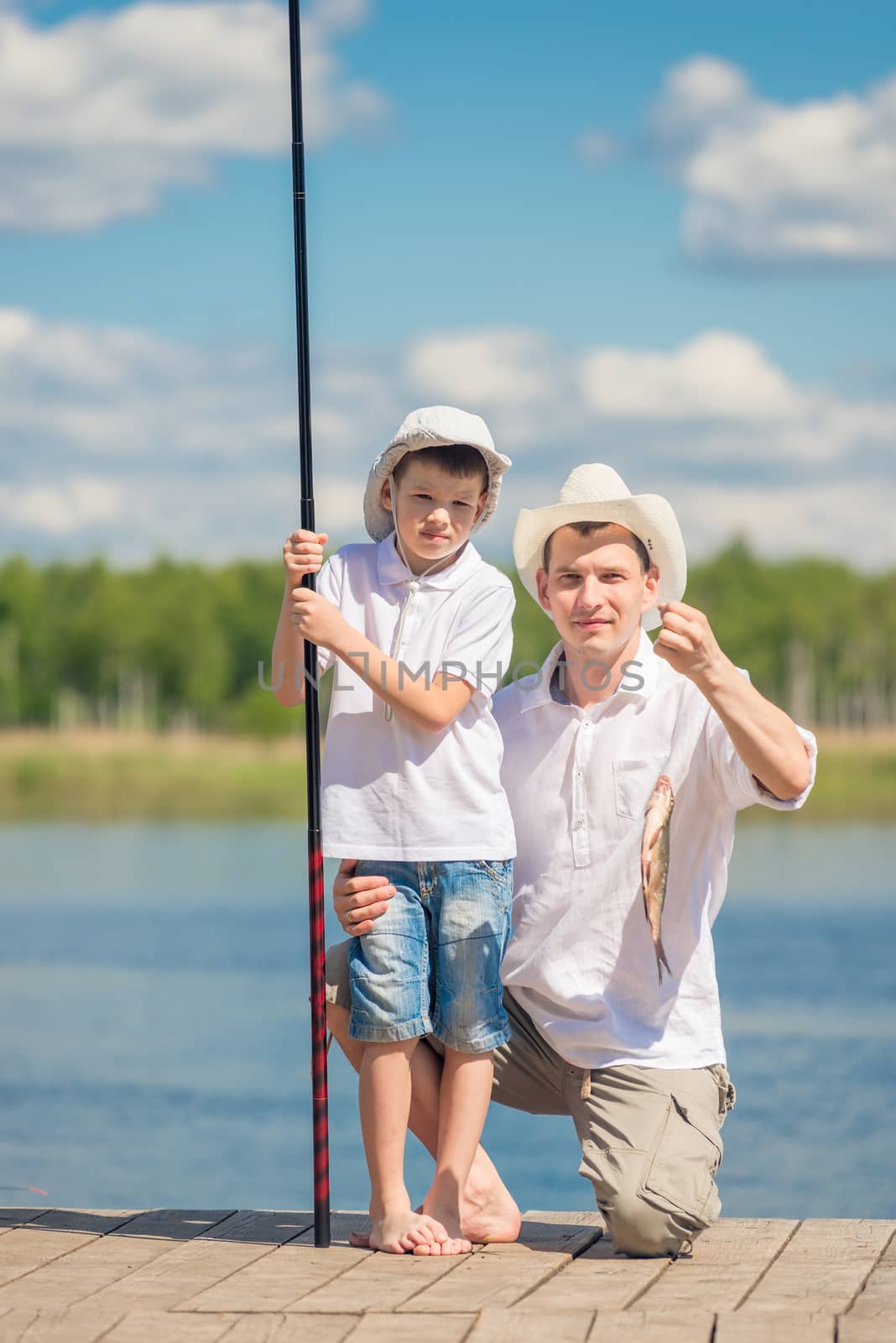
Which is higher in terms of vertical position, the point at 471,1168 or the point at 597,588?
the point at 597,588

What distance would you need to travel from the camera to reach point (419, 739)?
3145 millimetres

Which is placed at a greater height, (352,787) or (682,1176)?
(352,787)

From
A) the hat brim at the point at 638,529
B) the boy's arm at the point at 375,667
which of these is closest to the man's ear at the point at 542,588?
the hat brim at the point at 638,529

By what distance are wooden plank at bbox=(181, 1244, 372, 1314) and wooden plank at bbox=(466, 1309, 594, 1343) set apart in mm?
225

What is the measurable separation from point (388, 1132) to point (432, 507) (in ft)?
3.76

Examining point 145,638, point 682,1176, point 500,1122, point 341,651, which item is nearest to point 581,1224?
point 682,1176

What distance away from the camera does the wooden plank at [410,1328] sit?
2479mm

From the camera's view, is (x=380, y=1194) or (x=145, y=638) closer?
(x=380, y=1194)

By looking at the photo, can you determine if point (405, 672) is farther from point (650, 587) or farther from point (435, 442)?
point (650, 587)

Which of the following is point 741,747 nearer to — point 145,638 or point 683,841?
point 683,841

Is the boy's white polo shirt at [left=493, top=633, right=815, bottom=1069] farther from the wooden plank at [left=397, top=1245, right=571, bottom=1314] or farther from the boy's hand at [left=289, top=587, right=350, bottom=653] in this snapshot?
the boy's hand at [left=289, top=587, right=350, bottom=653]

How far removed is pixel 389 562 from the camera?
3277 millimetres

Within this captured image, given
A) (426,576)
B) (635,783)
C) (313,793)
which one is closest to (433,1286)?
(313,793)

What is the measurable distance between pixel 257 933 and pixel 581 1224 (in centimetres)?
1537
